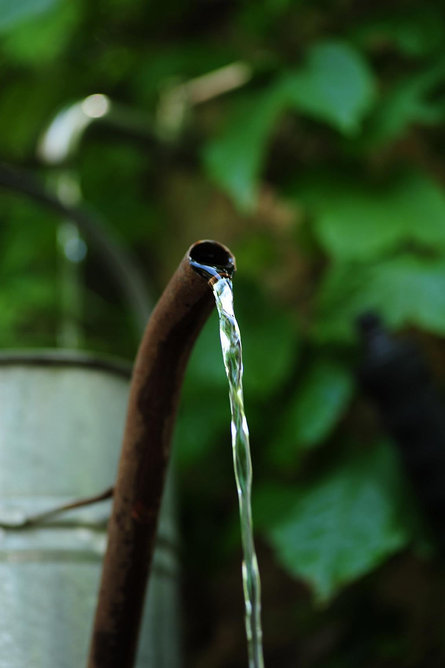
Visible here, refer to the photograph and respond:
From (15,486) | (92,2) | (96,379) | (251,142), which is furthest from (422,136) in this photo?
(15,486)

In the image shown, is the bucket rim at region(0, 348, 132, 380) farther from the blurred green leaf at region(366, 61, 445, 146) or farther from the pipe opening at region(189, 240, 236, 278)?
the blurred green leaf at region(366, 61, 445, 146)

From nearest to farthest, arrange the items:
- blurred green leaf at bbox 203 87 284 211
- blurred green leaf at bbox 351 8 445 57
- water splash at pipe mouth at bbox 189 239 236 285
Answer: water splash at pipe mouth at bbox 189 239 236 285, blurred green leaf at bbox 203 87 284 211, blurred green leaf at bbox 351 8 445 57

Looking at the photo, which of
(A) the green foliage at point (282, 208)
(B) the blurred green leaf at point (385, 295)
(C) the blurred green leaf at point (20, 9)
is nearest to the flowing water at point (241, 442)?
(A) the green foliage at point (282, 208)

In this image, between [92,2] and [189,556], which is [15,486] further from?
[92,2]

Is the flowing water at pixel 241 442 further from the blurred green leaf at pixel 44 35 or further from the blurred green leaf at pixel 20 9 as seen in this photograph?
the blurred green leaf at pixel 44 35

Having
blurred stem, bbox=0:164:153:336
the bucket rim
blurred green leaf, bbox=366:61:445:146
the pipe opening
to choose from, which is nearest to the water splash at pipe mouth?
the pipe opening

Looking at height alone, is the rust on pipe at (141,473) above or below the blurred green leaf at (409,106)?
below
